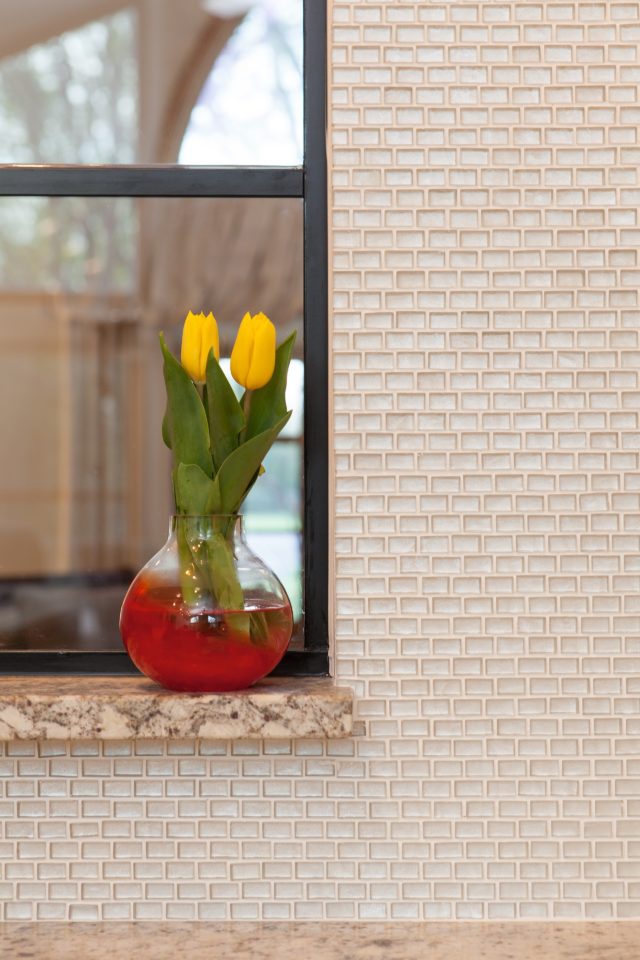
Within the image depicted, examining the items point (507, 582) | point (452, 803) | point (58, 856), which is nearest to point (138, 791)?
point (58, 856)

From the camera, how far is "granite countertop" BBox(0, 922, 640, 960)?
820 millimetres

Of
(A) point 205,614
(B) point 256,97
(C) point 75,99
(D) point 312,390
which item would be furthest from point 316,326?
(C) point 75,99

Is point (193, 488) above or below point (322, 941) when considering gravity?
above

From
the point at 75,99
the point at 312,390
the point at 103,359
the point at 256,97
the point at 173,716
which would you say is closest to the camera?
the point at 173,716

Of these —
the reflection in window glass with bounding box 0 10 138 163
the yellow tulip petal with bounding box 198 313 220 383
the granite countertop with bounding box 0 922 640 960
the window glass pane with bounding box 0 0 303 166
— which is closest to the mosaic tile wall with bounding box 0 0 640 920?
the granite countertop with bounding box 0 922 640 960

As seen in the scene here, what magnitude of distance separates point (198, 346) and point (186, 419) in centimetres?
7

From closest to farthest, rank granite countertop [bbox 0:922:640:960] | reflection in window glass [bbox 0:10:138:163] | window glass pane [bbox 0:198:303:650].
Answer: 1. granite countertop [bbox 0:922:640:960]
2. reflection in window glass [bbox 0:10:138:163]
3. window glass pane [bbox 0:198:303:650]

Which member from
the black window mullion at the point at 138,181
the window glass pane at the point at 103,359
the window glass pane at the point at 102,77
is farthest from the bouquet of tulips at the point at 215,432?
the window glass pane at the point at 103,359

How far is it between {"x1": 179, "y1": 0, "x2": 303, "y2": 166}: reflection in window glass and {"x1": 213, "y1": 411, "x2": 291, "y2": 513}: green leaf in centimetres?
31

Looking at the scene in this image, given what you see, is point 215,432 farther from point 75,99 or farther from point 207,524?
point 75,99

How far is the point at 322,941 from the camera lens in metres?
0.85

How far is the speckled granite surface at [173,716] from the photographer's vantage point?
0.84 m

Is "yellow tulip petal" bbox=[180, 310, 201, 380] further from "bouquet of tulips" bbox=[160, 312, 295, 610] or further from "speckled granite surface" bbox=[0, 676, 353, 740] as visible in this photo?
"speckled granite surface" bbox=[0, 676, 353, 740]

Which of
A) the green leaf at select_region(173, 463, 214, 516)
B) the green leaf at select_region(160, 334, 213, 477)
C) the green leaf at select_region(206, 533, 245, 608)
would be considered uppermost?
the green leaf at select_region(160, 334, 213, 477)
